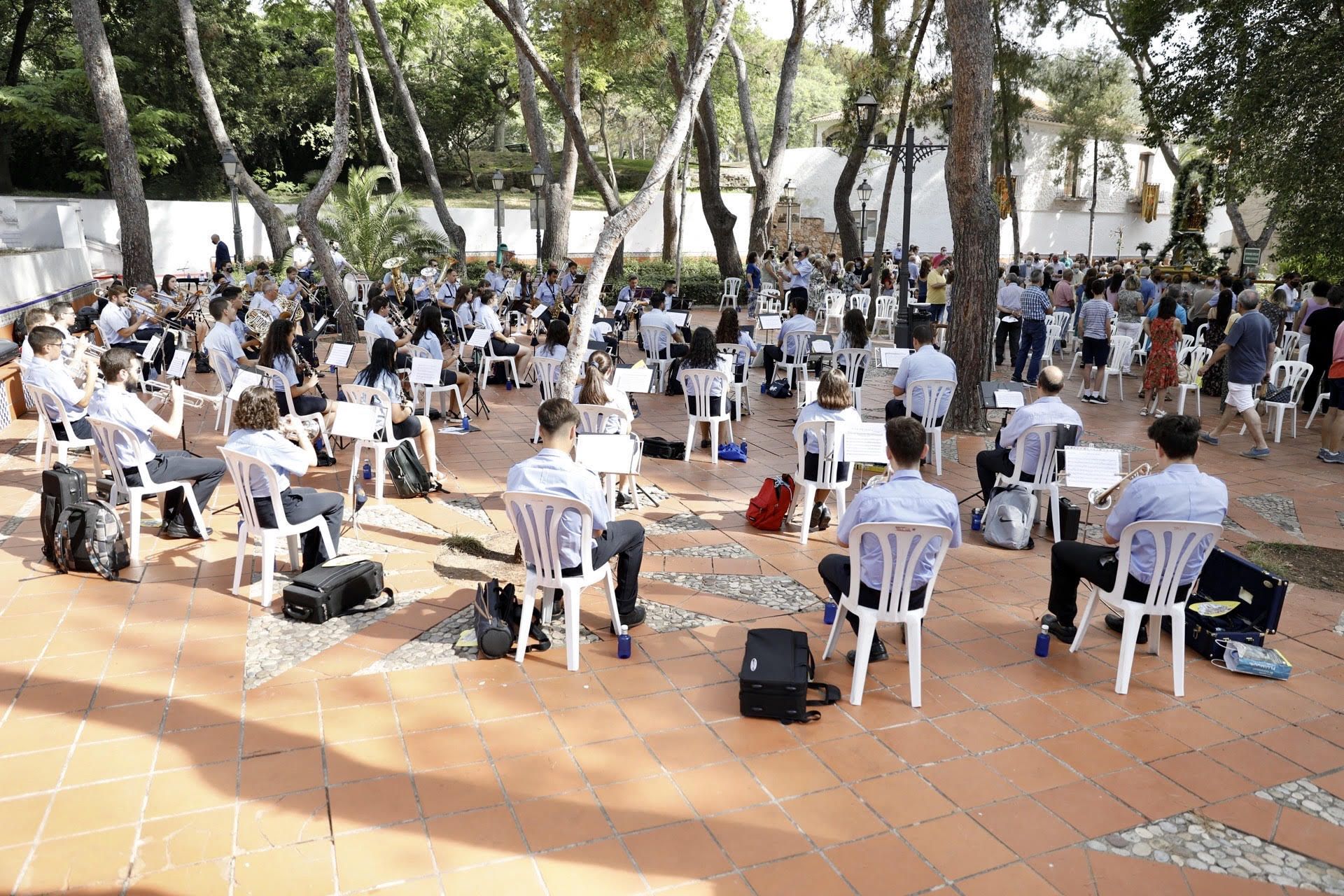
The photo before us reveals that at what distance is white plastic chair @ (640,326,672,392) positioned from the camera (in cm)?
1162

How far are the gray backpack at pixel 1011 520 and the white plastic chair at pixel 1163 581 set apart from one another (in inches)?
74.2

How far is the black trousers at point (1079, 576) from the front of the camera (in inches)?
174

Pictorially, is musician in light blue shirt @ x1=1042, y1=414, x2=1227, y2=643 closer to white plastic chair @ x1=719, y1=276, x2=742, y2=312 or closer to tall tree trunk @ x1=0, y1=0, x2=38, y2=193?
white plastic chair @ x1=719, y1=276, x2=742, y2=312

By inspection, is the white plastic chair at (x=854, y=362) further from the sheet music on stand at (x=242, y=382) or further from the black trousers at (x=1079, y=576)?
the sheet music on stand at (x=242, y=382)

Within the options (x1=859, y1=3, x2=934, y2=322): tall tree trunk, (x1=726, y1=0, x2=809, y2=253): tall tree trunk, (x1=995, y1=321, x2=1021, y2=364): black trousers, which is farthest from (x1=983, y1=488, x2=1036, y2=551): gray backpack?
(x1=726, y1=0, x2=809, y2=253): tall tree trunk

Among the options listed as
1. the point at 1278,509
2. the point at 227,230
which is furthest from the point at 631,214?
the point at 227,230

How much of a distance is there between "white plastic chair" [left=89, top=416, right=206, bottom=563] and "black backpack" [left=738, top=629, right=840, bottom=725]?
4.04 metres

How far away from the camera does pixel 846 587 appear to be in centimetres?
439

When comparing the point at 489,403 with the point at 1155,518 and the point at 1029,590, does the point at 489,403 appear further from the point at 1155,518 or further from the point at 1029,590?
the point at 1155,518

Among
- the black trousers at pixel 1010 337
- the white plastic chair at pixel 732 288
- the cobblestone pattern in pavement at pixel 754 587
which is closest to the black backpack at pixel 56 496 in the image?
the cobblestone pattern in pavement at pixel 754 587

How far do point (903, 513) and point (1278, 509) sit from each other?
17.8 ft

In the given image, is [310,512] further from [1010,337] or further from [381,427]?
[1010,337]

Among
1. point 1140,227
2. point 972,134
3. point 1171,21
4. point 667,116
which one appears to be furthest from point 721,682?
point 1140,227

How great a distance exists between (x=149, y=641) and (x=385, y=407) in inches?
109
